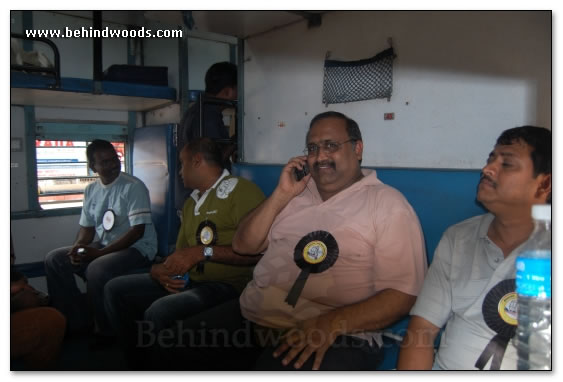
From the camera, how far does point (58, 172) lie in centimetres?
363

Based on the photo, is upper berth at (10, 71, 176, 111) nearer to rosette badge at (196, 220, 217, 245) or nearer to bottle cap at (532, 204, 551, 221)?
rosette badge at (196, 220, 217, 245)

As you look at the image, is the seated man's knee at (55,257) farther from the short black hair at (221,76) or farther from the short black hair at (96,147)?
the short black hair at (221,76)

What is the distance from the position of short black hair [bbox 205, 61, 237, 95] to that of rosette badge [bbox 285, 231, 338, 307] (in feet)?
5.93

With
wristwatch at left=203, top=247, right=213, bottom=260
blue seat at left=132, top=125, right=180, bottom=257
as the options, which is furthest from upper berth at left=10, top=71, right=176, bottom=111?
wristwatch at left=203, top=247, right=213, bottom=260

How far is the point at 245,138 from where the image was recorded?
313cm

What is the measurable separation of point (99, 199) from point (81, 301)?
2.44 ft

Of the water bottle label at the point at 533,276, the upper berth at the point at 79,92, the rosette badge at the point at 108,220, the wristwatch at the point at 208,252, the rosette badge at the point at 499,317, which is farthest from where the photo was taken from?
the rosette badge at the point at 108,220

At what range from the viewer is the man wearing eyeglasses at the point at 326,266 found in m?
1.57

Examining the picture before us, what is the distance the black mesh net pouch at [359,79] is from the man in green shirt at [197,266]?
68 cm

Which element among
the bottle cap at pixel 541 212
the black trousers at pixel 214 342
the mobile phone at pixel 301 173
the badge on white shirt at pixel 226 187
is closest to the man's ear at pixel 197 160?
the badge on white shirt at pixel 226 187

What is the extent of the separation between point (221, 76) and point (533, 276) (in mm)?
2654

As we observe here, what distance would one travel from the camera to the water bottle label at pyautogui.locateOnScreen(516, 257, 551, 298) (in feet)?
3.24

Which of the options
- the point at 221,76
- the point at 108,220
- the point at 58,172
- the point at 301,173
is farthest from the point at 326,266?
the point at 58,172
